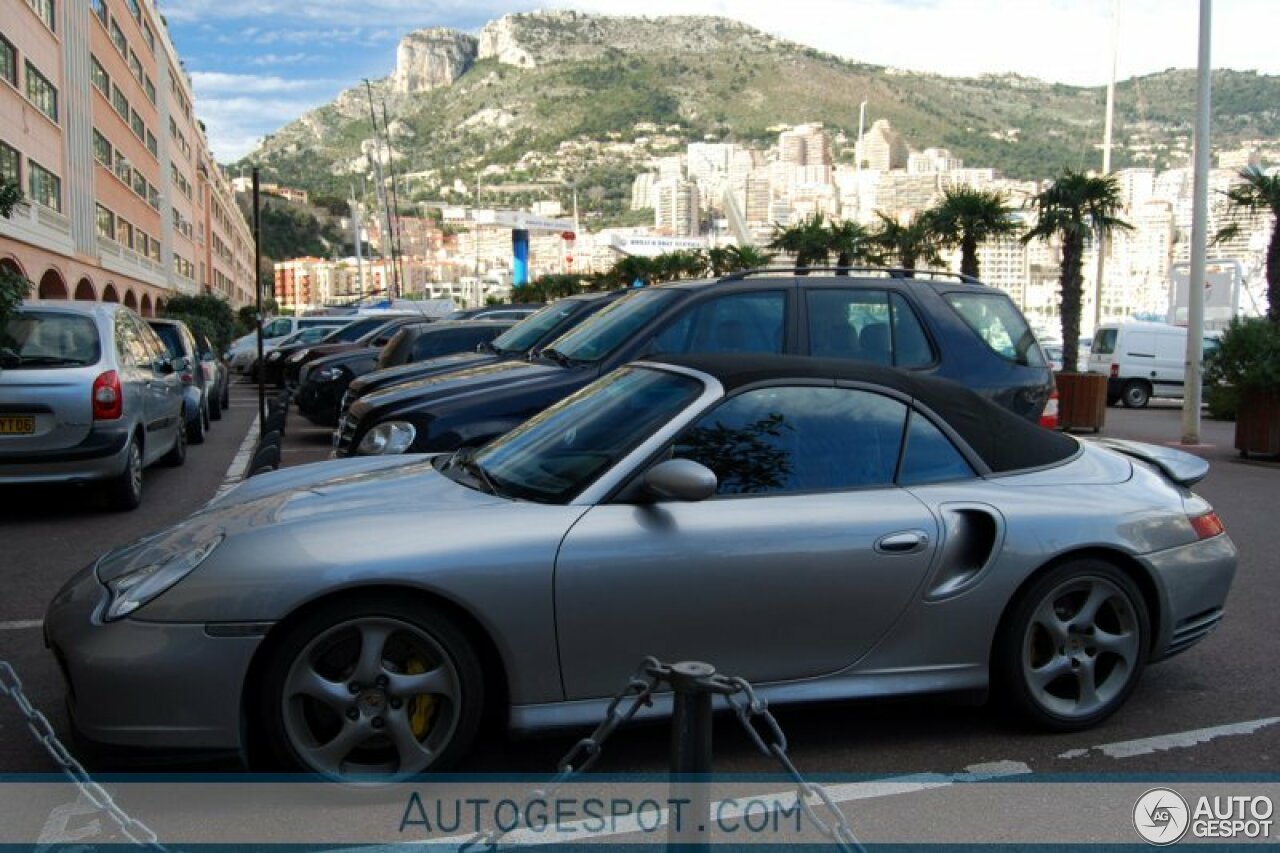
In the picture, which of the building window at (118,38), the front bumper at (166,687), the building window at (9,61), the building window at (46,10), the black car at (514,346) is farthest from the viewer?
the building window at (118,38)

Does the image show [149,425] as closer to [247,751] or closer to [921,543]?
[247,751]

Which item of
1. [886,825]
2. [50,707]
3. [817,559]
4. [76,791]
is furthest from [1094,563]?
[50,707]

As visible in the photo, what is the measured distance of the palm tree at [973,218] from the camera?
22016 mm

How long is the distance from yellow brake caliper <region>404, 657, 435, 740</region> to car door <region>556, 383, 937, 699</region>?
1.47 ft

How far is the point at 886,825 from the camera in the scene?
337cm

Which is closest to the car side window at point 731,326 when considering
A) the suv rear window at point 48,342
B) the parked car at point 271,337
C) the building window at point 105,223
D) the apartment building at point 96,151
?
the suv rear window at point 48,342

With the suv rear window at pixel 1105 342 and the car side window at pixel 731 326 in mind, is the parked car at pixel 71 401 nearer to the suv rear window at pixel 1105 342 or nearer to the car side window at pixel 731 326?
the car side window at pixel 731 326

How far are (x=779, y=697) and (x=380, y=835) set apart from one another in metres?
1.37

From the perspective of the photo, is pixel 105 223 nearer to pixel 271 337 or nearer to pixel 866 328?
pixel 271 337

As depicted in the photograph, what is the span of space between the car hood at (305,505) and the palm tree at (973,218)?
19213 mm

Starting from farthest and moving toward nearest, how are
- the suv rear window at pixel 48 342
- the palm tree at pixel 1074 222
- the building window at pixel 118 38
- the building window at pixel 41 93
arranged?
1. the building window at pixel 118 38
2. the building window at pixel 41 93
3. the palm tree at pixel 1074 222
4. the suv rear window at pixel 48 342

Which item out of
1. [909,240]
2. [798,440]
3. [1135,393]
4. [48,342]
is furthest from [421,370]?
[1135,393]

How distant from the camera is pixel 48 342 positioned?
841cm

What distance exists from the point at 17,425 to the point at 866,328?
6.06 meters
